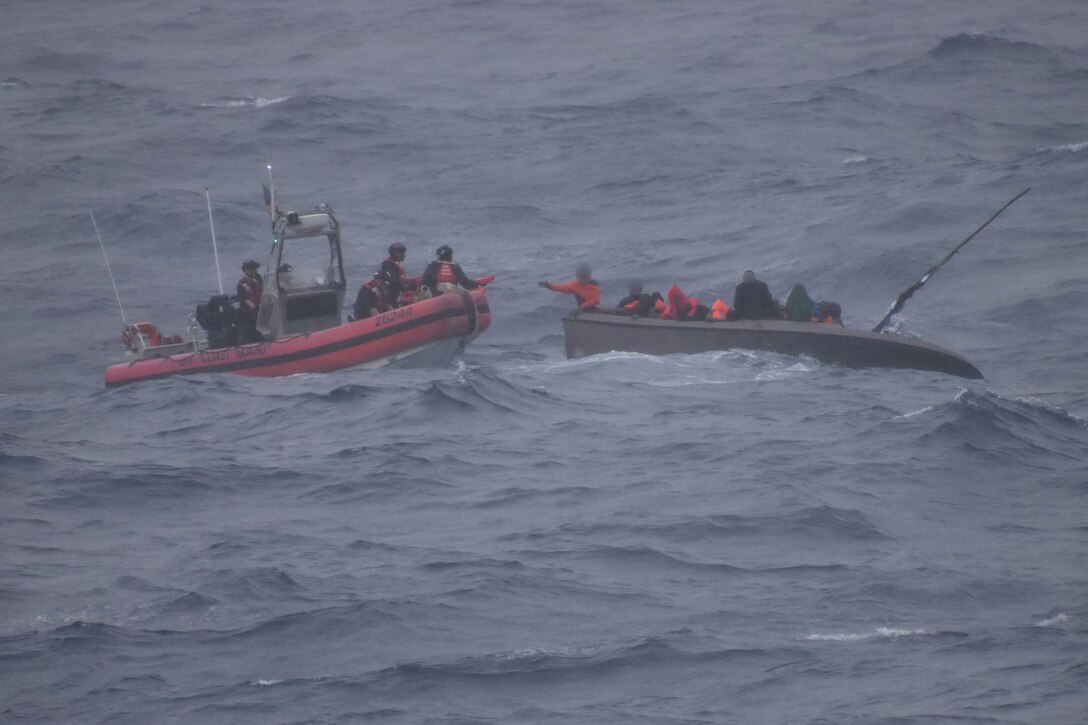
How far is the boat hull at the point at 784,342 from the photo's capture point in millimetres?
15398

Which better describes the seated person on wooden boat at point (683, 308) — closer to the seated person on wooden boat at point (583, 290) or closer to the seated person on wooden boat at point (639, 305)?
the seated person on wooden boat at point (639, 305)

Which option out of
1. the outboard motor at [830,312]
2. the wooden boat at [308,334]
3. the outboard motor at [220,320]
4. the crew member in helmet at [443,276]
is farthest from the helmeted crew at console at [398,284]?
the outboard motor at [830,312]

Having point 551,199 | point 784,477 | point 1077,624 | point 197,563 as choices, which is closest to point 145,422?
point 197,563

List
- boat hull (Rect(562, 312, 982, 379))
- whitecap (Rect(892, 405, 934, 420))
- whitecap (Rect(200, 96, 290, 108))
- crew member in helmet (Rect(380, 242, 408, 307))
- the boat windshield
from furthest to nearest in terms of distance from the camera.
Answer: whitecap (Rect(200, 96, 290, 108)) < the boat windshield < crew member in helmet (Rect(380, 242, 408, 307)) < boat hull (Rect(562, 312, 982, 379)) < whitecap (Rect(892, 405, 934, 420))

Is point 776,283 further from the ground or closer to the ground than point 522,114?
closer to the ground

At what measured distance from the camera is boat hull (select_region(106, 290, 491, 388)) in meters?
15.8

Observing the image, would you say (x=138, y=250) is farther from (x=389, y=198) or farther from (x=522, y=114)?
(x=522, y=114)

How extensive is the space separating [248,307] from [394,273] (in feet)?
5.33

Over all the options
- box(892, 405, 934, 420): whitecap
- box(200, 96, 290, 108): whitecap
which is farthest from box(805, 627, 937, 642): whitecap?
box(200, 96, 290, 108): whitecap

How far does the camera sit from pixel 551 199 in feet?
89.7

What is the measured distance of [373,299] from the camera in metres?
16.5

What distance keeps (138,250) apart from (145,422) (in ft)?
39.1

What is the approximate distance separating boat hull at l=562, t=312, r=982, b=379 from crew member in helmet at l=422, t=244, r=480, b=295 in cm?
157

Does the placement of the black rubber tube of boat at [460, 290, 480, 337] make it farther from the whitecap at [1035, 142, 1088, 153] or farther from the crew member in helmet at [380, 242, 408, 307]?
the whitecap at [1035, 142, 1088, 153]
